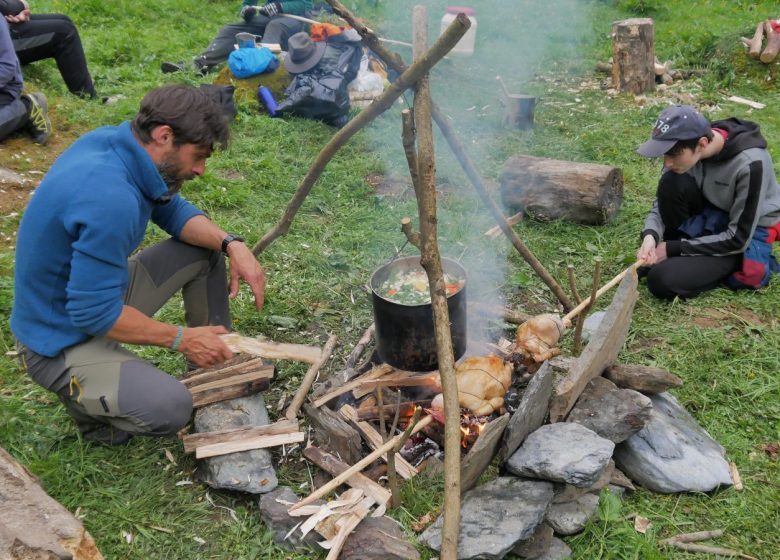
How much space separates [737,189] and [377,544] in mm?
3765

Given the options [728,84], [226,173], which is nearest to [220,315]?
[226,173]

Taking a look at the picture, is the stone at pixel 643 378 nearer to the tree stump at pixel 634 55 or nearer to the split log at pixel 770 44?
the tree stump at pixel 634 55

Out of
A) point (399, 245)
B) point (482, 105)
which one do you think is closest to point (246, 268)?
point (399, 245)

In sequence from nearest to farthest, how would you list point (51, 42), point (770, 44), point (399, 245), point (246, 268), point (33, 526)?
point (33, 526) → point (246, 268) → point (399, 245) → point (51, 42) → point (770, 44)

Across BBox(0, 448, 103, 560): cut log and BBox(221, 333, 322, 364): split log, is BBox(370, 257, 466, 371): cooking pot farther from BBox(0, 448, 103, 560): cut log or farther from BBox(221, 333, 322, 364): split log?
BBox(0, 448, 103, 560): cut log

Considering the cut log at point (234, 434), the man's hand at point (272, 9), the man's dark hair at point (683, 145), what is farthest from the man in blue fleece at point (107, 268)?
the man's hand at point (272, 9)

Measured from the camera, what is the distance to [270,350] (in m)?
4.13

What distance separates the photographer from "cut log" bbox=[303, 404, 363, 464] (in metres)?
3.59

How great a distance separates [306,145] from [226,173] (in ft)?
3.98


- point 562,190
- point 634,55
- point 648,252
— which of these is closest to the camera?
point 648,252

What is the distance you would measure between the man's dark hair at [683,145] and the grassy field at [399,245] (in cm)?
121

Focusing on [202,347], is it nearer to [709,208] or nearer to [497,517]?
[497,517]

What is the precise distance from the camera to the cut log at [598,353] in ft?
11.6

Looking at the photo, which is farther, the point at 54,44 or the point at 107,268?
the point at 54,44
